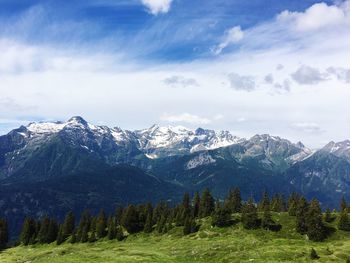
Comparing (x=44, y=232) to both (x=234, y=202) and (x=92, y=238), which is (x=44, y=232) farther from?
(x=234, y=202)

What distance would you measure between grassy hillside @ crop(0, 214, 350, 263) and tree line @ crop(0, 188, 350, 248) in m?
3.29

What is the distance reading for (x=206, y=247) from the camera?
104438mm

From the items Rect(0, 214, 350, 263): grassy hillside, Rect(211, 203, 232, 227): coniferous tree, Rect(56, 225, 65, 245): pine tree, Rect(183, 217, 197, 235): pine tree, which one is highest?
Rect(211, 203, 232, 227): coniferous tree

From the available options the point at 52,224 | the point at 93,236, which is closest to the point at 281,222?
the point at 93,236

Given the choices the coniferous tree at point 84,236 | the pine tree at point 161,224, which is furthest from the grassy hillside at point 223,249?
the coniferous tree at point 84,236

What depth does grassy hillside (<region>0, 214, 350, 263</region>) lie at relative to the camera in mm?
89625

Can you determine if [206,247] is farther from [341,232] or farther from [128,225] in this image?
[128,225]

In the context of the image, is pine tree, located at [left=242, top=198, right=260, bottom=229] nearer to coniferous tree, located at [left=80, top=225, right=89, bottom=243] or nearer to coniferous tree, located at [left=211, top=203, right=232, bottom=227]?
coniferous tree, located at [left=211, top=203, right=232, bottom=227]

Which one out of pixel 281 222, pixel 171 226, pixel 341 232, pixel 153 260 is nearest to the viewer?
pixel 153 260

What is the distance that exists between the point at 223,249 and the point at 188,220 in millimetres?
36448

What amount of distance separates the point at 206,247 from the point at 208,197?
190 ft

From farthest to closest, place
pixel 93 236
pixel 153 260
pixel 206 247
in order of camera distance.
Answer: pixel 93 236 < pixel 206 247 < pixel 153 260

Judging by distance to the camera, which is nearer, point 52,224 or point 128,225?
point 128,225

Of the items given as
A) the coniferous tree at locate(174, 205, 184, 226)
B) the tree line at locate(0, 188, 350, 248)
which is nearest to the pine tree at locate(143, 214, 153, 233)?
the tree line at locate(0, 188, 350, 248)
